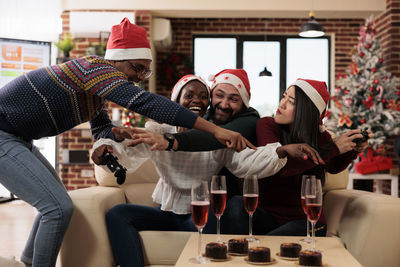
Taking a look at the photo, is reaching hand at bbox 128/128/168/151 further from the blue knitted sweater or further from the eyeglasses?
the eyeglasses

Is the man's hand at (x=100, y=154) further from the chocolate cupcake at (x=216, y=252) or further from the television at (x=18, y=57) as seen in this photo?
the television at (x=18, y=57)

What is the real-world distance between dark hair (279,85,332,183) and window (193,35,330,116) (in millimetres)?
5603

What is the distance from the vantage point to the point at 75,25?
5926 mm

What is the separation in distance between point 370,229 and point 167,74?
221 inches

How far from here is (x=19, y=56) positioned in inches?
245

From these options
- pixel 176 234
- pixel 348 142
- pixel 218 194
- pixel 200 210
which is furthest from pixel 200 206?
pixel 348 142

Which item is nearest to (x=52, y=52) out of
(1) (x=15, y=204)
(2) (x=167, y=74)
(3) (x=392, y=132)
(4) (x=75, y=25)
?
(4) (x=75, y=25)

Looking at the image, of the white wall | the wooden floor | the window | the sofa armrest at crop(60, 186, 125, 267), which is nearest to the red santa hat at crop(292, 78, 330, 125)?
the sofa armrest at crop(60, 186, 125, 267)

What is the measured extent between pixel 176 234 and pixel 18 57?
16.6 ft

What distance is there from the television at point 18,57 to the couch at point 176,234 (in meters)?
4.57

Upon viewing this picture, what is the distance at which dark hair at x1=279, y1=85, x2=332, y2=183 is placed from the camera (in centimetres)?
198

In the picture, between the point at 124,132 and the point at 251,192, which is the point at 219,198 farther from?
the point at 124,132

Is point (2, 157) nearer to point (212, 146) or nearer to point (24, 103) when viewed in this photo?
point (24, 103)

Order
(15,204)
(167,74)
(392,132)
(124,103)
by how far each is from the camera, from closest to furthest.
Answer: (124,103)
(392,132)
(15,204)
(167,74)
